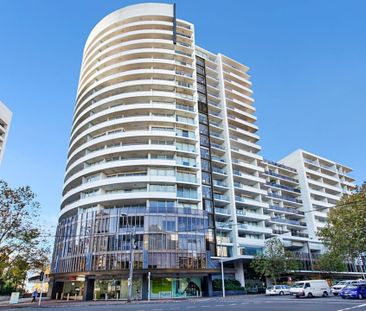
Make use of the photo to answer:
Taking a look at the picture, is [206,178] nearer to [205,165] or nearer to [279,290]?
[205,165]

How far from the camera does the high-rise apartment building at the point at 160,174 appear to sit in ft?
A: 153

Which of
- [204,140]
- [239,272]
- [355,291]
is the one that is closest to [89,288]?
[239,272]

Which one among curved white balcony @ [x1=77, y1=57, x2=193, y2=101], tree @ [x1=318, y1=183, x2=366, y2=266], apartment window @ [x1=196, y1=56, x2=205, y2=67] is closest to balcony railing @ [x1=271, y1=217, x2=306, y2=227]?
tree @ [x1=318, y1=183, x2=366, y2=266]

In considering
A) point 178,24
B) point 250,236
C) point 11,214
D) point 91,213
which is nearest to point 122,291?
point 91,213

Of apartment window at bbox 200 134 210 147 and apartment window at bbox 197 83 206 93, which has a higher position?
apartment window at bbox 197 83 206 93

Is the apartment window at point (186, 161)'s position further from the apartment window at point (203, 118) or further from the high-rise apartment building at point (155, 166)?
the apartment window at point (203, 118)

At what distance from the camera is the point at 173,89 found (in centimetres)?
6203

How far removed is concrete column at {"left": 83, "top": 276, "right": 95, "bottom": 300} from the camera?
45631mm

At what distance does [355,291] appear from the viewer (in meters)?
29.7

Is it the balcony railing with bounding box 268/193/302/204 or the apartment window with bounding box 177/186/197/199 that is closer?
the apartment window with bounding box 177/186/197/199

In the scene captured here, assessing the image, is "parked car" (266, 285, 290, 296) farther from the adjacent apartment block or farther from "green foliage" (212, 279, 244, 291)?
the adjacent apartment block

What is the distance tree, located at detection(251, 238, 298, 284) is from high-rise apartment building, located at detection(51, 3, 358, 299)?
9.50ft

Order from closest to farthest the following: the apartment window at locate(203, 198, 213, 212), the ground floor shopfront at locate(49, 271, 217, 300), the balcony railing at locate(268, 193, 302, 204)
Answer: the ground floor shopfront at locate(49, 271, 217, 300), the apartment window at locate(203, 198, 213, 212), the balcony railing at locate(268, 193, 302, 204)

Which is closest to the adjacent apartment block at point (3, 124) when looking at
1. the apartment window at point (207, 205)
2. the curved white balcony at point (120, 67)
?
the curved white balcony at point (120, 67)
